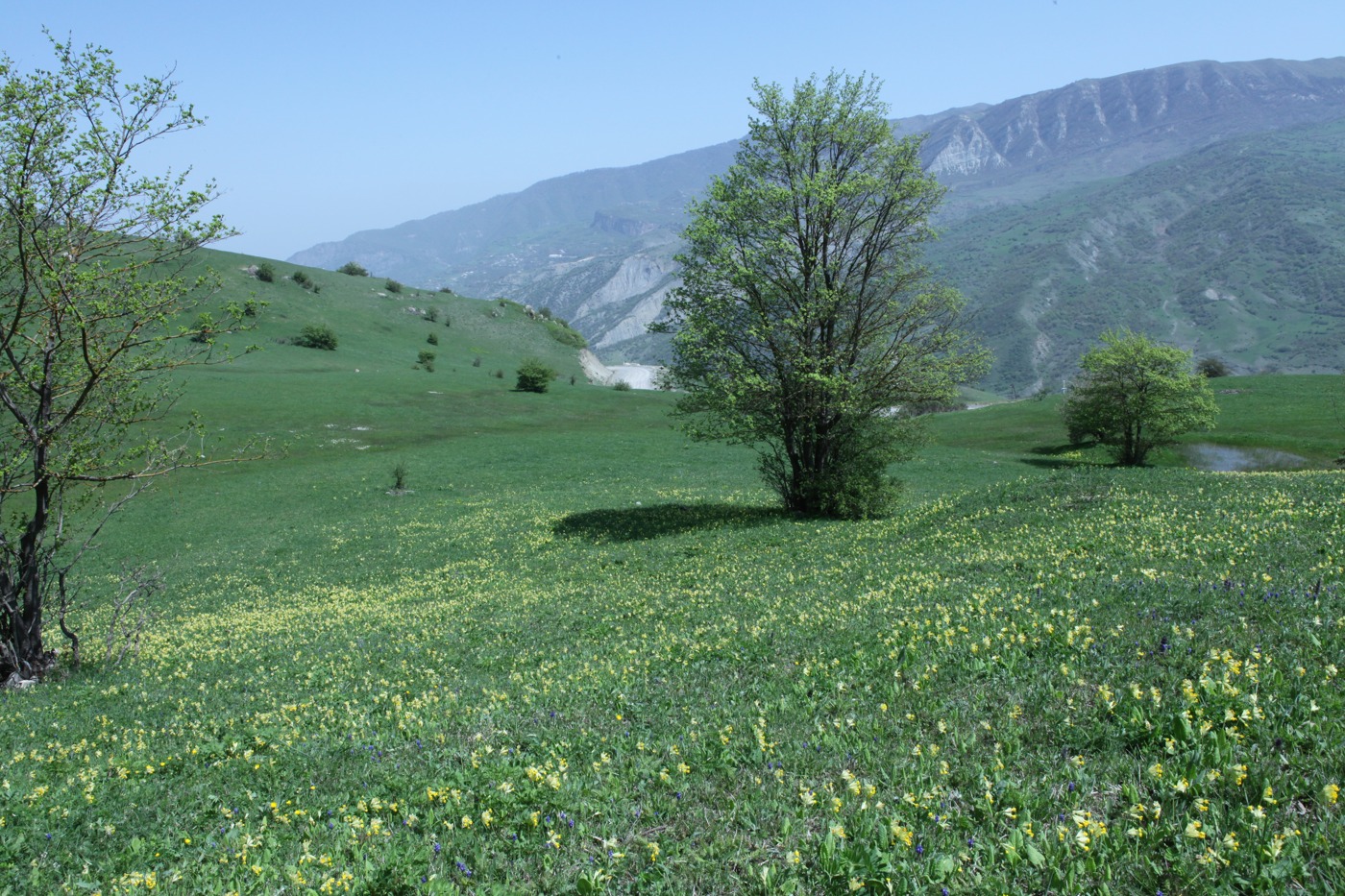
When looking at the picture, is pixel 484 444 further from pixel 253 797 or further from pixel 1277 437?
pixel 1277 437

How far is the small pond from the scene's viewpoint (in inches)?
2554

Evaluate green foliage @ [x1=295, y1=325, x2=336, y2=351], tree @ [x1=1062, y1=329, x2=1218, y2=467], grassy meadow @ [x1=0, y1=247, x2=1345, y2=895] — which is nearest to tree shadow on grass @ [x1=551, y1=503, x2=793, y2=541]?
grassy meadow @ [x1=0, y1=247, x2=1345, y2=895]

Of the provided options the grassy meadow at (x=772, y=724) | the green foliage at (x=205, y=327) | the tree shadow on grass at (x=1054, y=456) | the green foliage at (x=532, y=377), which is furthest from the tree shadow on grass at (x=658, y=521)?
the green foliage at (x=532, y=377)

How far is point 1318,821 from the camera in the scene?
15.2 feet

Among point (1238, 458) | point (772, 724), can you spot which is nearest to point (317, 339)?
point (1238, 458)

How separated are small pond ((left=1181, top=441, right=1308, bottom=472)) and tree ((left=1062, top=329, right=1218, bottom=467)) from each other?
945 centimetres

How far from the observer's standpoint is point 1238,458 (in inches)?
2699

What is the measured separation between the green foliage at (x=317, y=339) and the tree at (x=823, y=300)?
101 m

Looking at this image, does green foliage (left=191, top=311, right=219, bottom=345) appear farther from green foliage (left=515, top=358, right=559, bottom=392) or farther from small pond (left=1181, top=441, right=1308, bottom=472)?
green foliage (left=515, top=358, right=559, bottom=392)

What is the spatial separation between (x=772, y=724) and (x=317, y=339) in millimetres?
121903

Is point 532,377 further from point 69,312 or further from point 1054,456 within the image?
point 69,312

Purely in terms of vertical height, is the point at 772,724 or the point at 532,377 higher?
the point at 532,377

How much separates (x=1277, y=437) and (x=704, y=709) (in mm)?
87996

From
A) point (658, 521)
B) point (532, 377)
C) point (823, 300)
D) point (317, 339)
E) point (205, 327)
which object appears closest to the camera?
point (205, 327)
